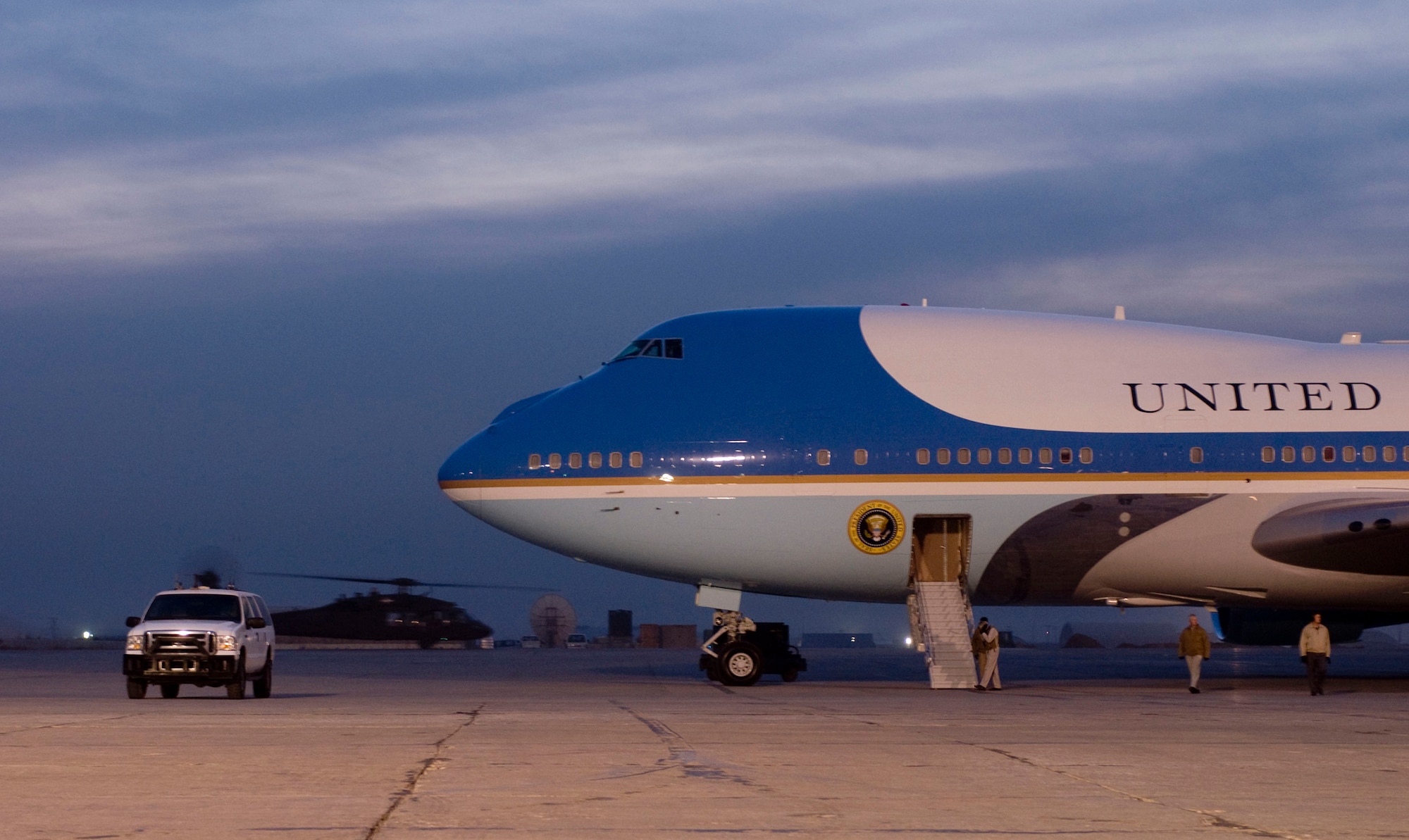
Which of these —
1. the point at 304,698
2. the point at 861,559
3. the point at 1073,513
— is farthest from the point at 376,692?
the point at 1073,513

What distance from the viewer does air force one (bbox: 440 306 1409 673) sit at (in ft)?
86.4

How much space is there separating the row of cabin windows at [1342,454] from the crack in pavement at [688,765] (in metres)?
14.9

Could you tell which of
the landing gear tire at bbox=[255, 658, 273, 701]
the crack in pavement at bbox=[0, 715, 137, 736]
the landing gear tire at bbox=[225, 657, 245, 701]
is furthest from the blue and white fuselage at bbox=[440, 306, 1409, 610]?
the crack in pavement at bbox=[0, 715, 137, 736]

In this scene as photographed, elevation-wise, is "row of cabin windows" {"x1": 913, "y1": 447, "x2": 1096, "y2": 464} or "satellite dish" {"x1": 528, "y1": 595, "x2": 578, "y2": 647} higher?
"row of cabin windows" {"x1": 913, "y1": 447, "x2": 1096, "y2": 464}

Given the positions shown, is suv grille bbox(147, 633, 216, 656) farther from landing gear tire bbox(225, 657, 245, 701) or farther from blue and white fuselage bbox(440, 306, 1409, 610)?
blue and white fuselage bbox(440, 306, 1409, 610)

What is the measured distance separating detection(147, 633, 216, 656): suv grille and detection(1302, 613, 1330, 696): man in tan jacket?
17650 mm

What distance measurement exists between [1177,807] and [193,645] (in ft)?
55.8

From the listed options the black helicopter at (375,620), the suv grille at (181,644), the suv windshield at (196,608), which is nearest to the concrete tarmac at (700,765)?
the suv grille at (181,644)

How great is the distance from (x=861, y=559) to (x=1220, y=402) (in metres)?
6.78

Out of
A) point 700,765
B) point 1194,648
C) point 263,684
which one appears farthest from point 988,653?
point 700,765

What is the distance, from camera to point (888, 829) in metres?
9.02

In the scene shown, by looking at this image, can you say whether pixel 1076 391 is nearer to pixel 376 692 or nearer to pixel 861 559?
pixel 861 559

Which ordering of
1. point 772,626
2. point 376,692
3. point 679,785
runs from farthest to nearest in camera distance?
point 772,626 < point 376,692 < point 679,785

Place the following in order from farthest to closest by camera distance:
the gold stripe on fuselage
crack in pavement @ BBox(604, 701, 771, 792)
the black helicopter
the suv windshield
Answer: the black helicopter
the gold stripe on fuselage
the suv windshield
crack in pavement @ BBox(604, 701, 771, 792)
